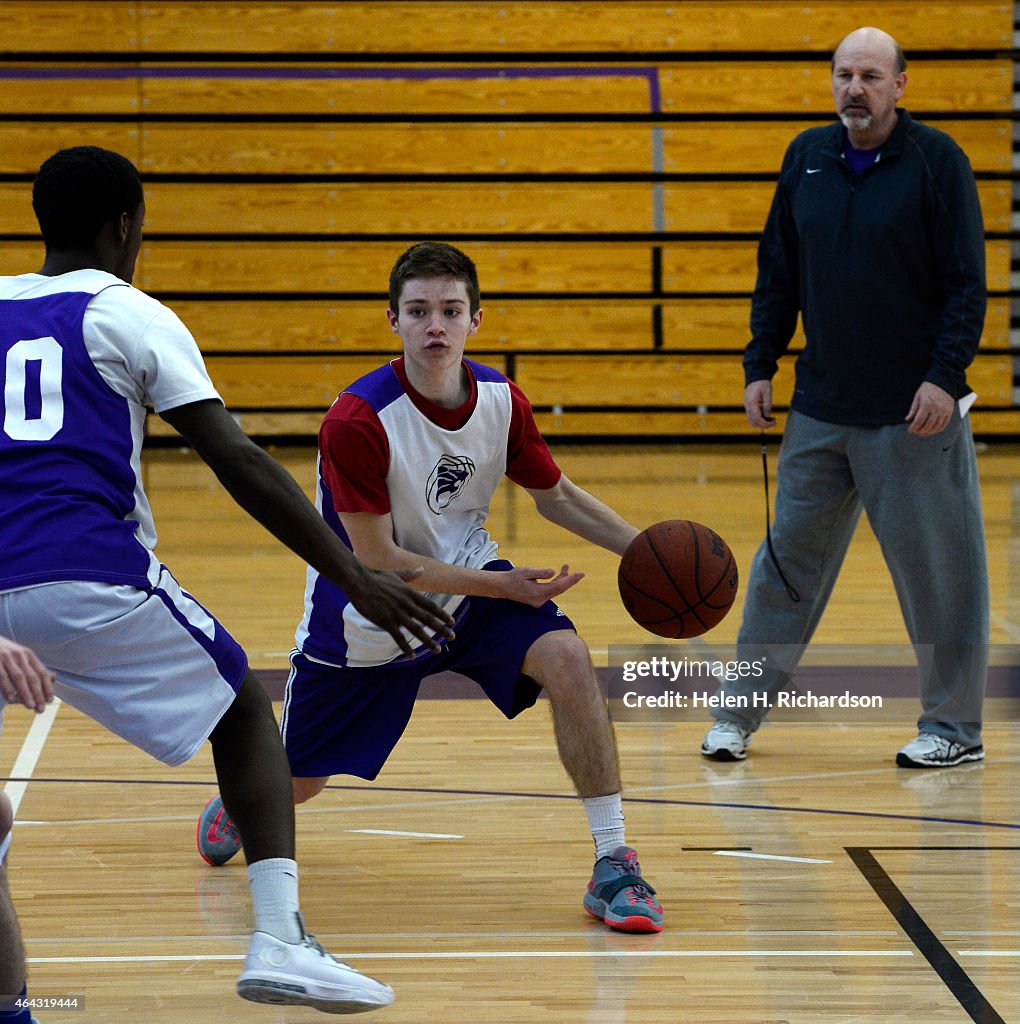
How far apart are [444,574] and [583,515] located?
1.24 ft

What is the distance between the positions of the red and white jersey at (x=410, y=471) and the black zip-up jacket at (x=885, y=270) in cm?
104

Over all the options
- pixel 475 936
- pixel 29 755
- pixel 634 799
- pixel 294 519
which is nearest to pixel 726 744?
pixel 634 799

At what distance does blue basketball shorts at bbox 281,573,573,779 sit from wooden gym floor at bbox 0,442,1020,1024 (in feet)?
0.82

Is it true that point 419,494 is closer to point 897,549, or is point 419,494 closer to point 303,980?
point 303,980

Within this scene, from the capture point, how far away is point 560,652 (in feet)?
8.86

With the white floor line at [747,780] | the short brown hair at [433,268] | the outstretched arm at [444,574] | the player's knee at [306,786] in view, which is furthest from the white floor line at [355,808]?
the short brown hair at [433,268]

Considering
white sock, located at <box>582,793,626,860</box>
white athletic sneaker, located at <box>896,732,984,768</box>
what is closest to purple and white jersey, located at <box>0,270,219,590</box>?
white sock, located at <box>582,793,626,860</box>

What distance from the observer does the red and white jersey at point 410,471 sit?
9.04 feet

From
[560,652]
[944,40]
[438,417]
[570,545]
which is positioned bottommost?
[570,545]

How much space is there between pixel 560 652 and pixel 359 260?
27.9 ft

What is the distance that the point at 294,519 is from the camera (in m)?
2.01

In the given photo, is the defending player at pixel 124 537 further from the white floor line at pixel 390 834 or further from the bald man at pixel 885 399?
the bald man at pixel 885 399

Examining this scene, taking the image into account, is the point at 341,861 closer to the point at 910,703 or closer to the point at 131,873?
the point at 131,873

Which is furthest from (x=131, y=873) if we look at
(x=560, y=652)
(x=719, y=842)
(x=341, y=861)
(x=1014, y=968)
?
(x=1014, y=968)
